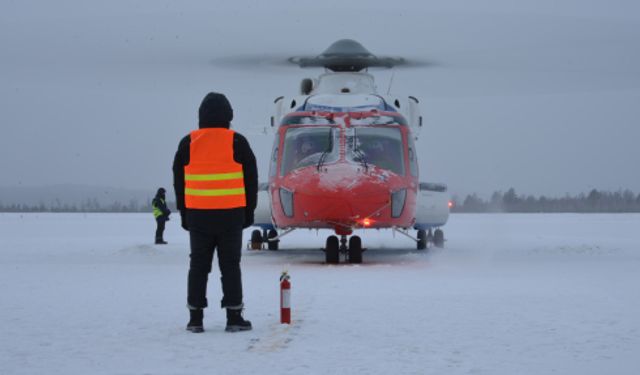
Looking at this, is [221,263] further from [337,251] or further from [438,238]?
[438,238]

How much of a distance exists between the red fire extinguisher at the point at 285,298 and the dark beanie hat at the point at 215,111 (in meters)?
1.40

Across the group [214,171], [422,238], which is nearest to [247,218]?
[214,171]

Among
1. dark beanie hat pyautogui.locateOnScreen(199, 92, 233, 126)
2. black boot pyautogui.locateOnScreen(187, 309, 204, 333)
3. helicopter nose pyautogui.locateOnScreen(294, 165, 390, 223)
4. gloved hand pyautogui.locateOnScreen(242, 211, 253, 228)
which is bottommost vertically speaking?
black boot pyautogui.locateOnScreen(187, 309, 204, 333)

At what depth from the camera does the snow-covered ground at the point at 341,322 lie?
5.98 meters

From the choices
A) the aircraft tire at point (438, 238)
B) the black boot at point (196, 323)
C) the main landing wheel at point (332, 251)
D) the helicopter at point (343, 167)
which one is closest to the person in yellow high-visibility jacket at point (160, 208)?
the aircraft tire at point (438, 238)

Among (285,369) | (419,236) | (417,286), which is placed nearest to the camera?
(285,369)

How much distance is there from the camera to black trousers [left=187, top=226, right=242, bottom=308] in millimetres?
7523

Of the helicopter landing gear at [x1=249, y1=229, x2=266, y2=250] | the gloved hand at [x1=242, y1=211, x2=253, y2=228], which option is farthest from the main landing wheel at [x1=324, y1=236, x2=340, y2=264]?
the gloved hand at [x1=242, y1=211, x2=253, y2=228]

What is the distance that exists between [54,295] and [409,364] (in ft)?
19.4

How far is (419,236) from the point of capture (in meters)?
21.8

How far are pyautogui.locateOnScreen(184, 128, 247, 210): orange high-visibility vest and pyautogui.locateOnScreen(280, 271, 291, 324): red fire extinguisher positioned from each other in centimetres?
75

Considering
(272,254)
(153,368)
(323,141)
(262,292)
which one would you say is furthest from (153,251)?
(153,368)

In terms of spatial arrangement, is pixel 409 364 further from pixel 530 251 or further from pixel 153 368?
pixel 530 251

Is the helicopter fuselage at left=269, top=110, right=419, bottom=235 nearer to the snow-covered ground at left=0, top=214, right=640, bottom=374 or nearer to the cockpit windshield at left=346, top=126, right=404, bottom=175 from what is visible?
the cockpit windshield at left=346, top=126, right=404, bottom=175
